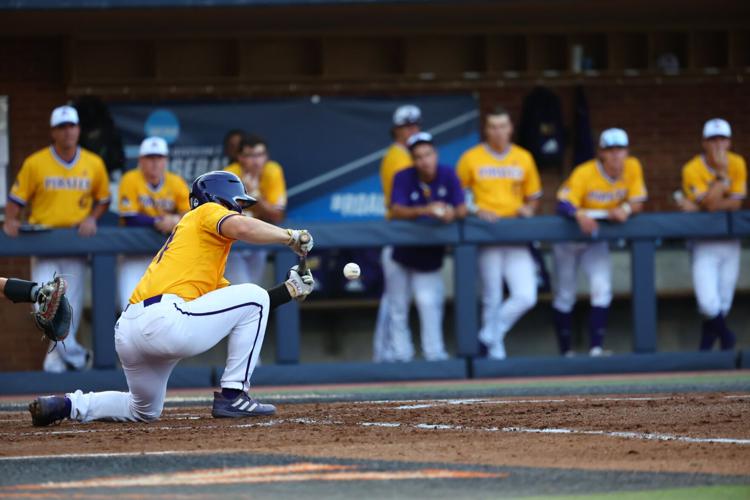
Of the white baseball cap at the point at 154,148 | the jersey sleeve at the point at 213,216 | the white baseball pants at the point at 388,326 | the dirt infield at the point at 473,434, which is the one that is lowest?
the dirt infield at the point at 473,434

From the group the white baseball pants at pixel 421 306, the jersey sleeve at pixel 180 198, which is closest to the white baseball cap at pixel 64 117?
the jersey sleeve at pixel 180 198

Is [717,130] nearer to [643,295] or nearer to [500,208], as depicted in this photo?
[643,295]

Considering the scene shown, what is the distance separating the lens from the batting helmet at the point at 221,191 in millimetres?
6898

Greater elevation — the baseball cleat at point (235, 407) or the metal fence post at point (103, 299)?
the metal fence post at point (103, 299)

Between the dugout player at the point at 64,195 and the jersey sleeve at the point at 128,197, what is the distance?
13cm

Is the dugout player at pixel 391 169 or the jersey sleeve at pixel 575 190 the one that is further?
the dugout player at pixel 391 169

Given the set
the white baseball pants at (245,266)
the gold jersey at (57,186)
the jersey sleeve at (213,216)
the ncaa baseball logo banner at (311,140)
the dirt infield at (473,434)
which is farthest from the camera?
the ncaa baseball logo banner at (311,140)

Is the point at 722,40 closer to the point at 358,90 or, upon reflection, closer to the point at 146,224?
the point at 358,90

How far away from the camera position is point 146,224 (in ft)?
35.2

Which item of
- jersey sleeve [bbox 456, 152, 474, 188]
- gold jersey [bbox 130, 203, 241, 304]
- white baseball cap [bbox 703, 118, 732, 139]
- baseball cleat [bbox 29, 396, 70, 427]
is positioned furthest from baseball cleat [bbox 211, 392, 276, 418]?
white baseball cap [bbox 703, 118, 732, 139]

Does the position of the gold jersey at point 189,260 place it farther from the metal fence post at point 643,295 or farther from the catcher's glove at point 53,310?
the metal fence post at point 643,295

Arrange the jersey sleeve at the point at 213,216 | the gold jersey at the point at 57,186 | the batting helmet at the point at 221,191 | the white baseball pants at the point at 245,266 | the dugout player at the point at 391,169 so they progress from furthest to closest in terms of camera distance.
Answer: the dugout player at the point at 391,169, the white baseball pants at the point at 245,266, the gold jersey at the point at 57,186, the batting helmet at the point at 221,191, the jersey sleeve at the point at 213,216

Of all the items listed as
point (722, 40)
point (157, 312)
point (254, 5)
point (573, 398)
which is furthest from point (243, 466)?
point (722, 40)

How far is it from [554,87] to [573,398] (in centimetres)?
565
